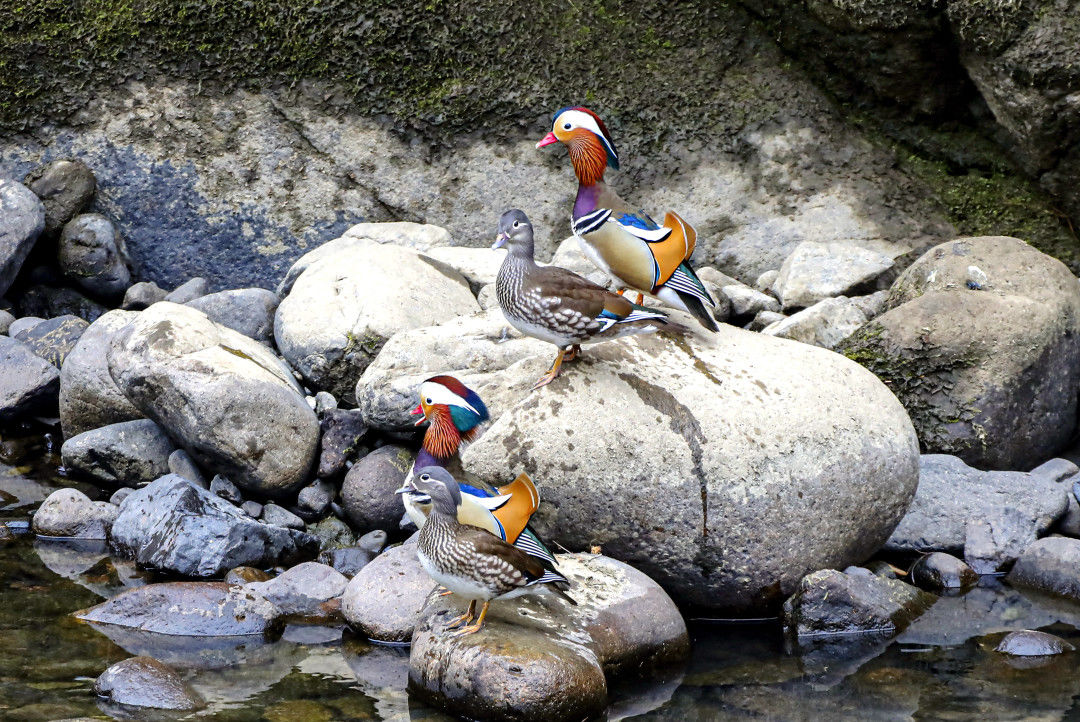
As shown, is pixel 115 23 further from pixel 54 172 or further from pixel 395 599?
pixel 395 599

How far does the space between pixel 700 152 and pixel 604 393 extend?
4.05 meters

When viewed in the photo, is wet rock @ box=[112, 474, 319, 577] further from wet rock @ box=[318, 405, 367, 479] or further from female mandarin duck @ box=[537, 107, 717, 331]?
female mandarin duck @ box=[537, 107, 717, 331]

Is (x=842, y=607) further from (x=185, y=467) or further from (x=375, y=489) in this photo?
(x=185, y=467)

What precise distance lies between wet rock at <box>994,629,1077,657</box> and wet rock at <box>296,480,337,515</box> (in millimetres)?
→ 3840

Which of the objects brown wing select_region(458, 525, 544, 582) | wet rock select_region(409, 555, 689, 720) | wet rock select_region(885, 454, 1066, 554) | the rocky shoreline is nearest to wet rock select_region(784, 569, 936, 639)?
the rocky shoreline

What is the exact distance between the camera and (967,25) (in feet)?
26.8

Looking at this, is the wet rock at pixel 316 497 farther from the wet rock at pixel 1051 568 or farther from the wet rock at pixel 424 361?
the wet rock at pixel 1051 568

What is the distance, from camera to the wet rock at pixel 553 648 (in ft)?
15.7

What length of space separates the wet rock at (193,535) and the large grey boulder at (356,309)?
141 centimetres

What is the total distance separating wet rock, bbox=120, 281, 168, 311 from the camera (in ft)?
30.0

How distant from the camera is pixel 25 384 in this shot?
8047mm

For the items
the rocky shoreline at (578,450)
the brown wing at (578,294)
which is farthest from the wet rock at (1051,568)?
the brown wing at (578,294)

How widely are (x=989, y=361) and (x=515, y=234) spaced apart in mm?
3322

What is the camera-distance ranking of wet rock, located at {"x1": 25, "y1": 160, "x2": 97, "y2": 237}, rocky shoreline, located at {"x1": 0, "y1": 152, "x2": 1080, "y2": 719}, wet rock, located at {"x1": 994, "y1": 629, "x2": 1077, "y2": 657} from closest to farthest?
wet rock, located at {"x1": 994, "y1": 629, "x2": 1077, "y2": 657}
rocky shoreline, located at {"x1": 0, "y1": 152, "x2": 1080, "y2": 719}
wet rock, located at {"x1": 25, "y1": 160, "x2": 97, "y2": 237}
